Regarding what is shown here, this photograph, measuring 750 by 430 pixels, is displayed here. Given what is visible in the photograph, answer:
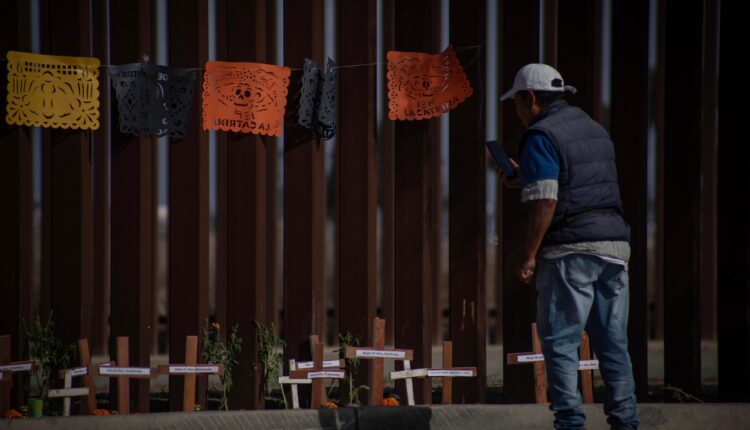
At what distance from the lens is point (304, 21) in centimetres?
507

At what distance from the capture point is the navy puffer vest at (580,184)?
390 cm

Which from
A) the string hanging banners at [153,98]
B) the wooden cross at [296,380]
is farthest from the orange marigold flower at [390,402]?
the string hanging banners at [153,98]

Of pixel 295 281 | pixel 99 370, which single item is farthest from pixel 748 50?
pixel 99 370

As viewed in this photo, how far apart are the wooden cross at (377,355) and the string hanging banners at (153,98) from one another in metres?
1.54

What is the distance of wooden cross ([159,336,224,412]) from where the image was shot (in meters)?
4.84

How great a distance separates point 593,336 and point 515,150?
1.45 meters

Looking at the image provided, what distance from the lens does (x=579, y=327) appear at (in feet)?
12.7

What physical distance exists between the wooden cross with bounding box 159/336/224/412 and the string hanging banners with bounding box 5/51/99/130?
134 cm

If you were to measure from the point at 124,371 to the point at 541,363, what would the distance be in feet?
7.63

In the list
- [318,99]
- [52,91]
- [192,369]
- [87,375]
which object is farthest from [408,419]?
[52,91]

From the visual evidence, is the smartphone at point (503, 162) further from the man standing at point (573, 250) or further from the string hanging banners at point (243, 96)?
the string hanging banners at point (243, 96)

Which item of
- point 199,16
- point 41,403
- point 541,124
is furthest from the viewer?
point 199,16

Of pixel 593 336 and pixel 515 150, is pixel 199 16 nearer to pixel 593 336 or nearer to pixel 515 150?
pixel 515 150

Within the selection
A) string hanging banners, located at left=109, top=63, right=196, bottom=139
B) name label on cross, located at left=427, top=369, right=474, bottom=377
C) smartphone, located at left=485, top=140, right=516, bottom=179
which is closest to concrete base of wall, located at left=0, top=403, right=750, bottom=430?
name label on cross, located at left=427, top=369, right=474, bottom=377
